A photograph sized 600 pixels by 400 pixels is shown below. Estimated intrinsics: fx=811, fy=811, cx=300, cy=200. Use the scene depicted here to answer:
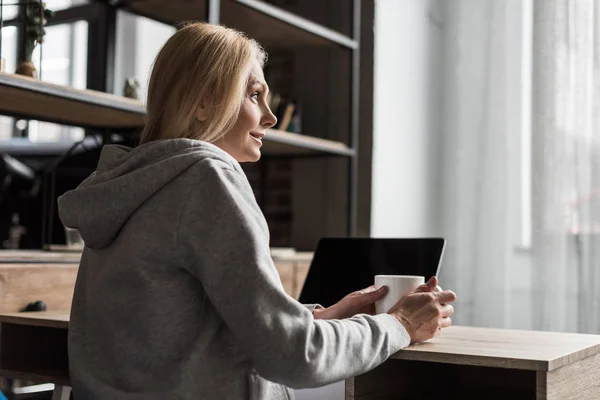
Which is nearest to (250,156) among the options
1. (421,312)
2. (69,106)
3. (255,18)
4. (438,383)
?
(421,312)

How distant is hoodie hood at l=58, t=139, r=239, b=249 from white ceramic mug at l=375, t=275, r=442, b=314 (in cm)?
44

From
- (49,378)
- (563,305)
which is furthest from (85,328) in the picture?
(563,305)

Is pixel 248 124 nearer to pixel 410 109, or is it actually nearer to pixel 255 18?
pixel 255 18

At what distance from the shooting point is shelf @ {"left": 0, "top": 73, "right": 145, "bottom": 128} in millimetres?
2215

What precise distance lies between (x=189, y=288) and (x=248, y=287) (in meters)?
0.12

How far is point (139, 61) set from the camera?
133 inches

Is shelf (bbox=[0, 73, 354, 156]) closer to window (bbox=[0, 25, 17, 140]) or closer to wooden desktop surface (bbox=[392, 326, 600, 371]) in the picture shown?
window (bbox=[0, 25, 17, 140])

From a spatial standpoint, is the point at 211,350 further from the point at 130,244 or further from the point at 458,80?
the point at 458,80

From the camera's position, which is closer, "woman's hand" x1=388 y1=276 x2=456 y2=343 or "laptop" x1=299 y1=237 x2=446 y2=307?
"woman's hand" x1=388 y1=276 x2=456 y2=343

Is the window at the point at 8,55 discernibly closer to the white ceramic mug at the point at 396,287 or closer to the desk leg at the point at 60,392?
the desk leg at the point at 60,392

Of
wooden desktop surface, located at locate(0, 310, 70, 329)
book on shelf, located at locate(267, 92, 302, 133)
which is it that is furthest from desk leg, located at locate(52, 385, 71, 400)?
book on shelf, located at locate(267, 92, 302, 133)

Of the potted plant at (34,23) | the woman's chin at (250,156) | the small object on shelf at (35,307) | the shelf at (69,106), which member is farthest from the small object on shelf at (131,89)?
the woman's chin at (250,156)

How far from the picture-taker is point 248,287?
1.18 meters

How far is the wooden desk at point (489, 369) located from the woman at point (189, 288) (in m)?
0.13
